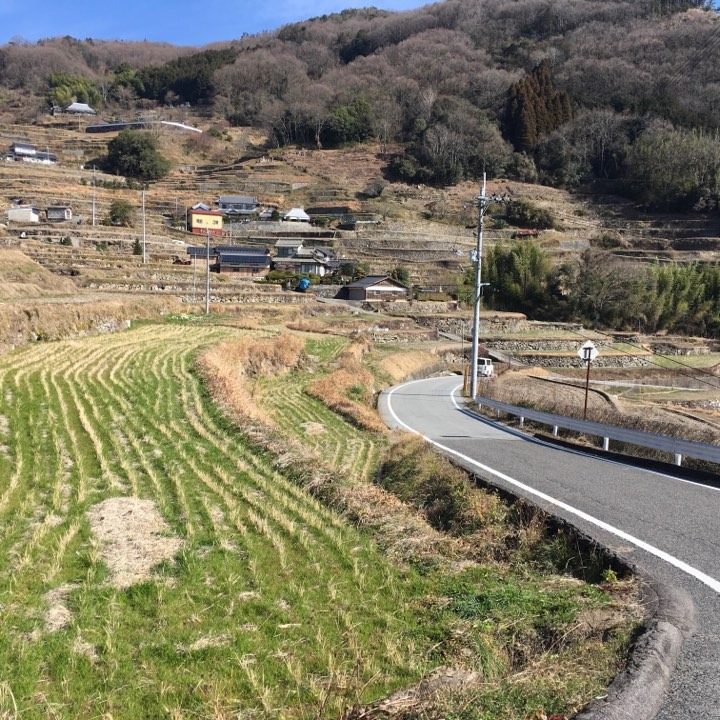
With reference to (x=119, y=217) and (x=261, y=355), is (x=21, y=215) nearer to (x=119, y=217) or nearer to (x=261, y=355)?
(x=119, y=217)

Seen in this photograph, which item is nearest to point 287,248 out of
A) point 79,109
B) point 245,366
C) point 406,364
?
point 406,364

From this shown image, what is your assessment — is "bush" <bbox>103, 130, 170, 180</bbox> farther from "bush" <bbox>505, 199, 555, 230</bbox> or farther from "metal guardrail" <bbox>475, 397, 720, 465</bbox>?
"metal guardrail" <bbox>475, 397, 720, 465</bbox>

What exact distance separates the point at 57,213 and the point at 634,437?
5371cm

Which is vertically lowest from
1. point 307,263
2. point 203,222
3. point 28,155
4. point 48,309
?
point 48,309

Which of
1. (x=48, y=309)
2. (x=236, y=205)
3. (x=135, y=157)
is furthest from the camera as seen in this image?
(x=135, y=157)

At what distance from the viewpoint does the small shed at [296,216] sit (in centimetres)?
6134

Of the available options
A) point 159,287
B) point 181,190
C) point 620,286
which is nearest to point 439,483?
point 159,287

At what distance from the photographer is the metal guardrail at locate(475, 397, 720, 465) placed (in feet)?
28.2

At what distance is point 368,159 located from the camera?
82375 mm

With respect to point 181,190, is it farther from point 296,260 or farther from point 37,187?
point 296,260

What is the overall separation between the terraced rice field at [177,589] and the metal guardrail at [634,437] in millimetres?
6037

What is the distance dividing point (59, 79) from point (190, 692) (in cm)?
14418

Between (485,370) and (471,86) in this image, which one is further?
(471,86)

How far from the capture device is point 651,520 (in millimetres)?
5953
